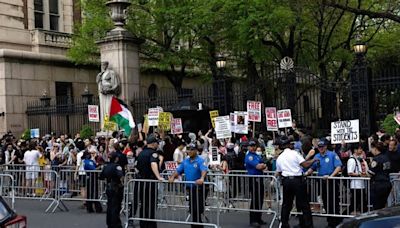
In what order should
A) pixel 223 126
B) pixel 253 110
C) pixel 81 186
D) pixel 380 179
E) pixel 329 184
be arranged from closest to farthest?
1. pixel 380 179
2. pixel 329 184
3. pixel 81 186
4. pixel 223 126
5. pixel 253 110

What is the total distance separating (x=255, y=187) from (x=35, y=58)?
815 inches

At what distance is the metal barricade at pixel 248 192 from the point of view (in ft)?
39.2

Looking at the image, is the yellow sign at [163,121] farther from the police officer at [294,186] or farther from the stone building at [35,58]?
the stone building at [35,58]

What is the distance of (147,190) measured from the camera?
11.9m

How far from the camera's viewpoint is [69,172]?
51.1 ft

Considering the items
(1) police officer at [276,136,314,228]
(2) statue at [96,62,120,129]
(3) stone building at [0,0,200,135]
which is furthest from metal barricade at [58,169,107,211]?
(3) stone building at [0,0,200,135]

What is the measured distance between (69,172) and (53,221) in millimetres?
2399

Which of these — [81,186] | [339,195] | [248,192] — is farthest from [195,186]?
[81,186]

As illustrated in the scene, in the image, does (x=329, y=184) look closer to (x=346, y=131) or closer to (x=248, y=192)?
(x=248, y=192)

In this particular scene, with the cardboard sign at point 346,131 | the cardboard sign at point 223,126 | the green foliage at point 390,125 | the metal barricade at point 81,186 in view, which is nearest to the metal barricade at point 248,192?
the cardboard sign at point 346,131

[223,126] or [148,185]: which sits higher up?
[223,126]

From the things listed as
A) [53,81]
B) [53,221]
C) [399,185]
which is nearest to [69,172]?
[53,221]

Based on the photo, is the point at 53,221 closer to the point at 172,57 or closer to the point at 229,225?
the point at 229,225

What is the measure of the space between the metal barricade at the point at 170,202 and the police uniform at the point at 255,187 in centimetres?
72
